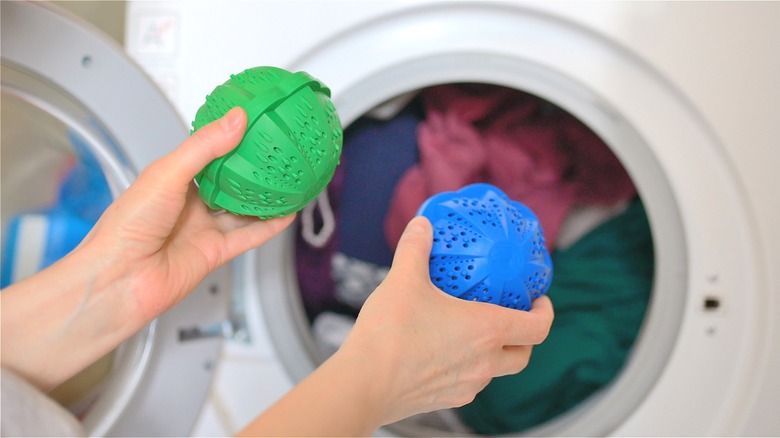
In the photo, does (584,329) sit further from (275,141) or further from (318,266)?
(275,141)

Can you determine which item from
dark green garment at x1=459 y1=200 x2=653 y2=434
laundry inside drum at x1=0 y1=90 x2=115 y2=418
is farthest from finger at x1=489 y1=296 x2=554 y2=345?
laundry inside drum at x1=0 y1=90 x2=115 y2=418

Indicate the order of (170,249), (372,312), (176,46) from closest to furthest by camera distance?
(372,312) → (170,249) → (176,46)

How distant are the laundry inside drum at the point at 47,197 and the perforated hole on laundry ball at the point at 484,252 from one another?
48 cm

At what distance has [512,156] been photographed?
0.93 meters

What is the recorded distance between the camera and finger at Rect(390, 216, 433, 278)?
0.53m

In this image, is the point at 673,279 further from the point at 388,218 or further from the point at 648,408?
the point at 388,218

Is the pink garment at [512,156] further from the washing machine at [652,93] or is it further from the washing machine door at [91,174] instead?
the washing machine door at [91,174]

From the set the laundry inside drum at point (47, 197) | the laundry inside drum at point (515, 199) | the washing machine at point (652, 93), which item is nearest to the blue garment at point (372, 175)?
the laundry inside drum at point (515, 199)

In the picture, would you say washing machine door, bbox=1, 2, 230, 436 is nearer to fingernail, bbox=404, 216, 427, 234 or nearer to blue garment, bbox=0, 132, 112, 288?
blue garment, bbox=0, 132, 112, 288

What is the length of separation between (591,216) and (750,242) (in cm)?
27

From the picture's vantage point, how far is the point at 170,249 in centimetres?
65

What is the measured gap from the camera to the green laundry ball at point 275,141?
0.55m

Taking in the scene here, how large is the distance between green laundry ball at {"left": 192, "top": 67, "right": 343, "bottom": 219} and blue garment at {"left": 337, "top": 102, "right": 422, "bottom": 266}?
1.12ft

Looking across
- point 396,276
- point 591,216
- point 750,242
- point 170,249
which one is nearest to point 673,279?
point 750,242
